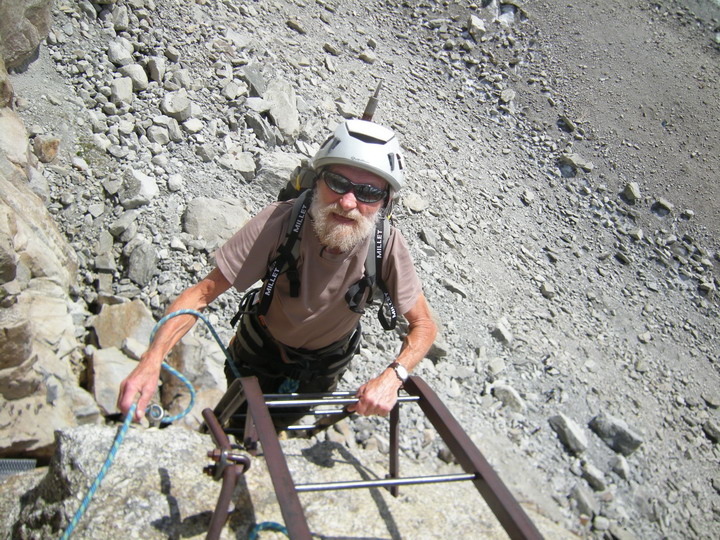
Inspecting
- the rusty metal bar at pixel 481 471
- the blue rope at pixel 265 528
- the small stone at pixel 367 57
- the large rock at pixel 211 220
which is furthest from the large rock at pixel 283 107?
the blue rope at pixel 265 528

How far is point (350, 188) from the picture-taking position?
3307 mm

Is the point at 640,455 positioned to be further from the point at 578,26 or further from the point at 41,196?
the point at 578,26

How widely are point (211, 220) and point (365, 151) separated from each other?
3.44m

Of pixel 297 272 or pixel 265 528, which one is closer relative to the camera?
pixel 265 528

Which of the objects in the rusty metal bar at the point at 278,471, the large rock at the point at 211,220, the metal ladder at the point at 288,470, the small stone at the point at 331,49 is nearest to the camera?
the rusty metal bar at the point at 278,471

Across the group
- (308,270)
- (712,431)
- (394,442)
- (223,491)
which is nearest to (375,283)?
(308,270)

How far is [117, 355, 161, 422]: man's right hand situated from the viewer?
246 centimetres

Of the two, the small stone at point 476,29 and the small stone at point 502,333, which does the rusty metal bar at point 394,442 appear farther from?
the small stone at point 476,29

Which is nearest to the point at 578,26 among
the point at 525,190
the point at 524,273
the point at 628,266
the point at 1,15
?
the point at 525,190

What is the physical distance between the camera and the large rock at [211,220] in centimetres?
608

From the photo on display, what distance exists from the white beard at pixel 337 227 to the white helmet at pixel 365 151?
28cm

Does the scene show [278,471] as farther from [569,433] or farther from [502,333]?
[502,333]

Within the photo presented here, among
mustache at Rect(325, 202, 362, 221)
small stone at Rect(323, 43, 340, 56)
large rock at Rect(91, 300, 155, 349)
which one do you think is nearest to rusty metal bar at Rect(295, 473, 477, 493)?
mustache at Rect(325, 202, 362, 221)

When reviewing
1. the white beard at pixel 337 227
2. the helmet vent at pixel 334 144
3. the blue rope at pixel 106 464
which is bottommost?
the blue rope at pixel 106 464
